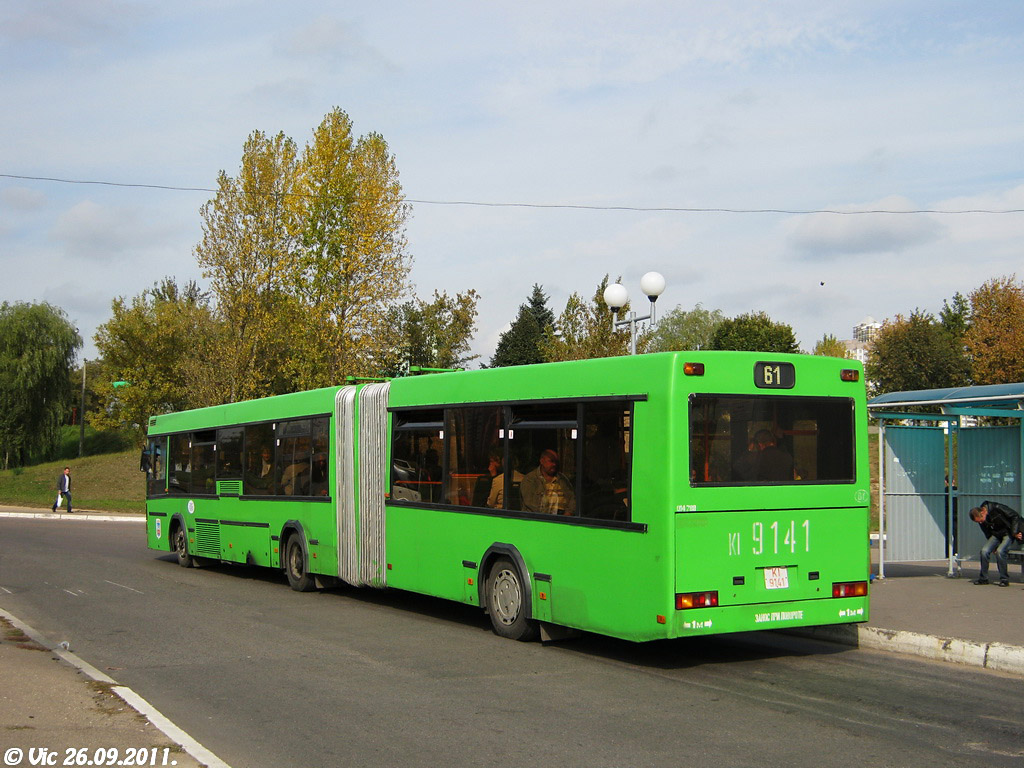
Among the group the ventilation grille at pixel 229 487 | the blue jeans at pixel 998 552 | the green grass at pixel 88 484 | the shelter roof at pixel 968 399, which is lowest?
the green grass at pixel 88 484

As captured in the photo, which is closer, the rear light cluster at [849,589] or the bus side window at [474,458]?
the rear light cluster at [849,589]

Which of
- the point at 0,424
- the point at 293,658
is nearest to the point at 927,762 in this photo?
the point at 293,658

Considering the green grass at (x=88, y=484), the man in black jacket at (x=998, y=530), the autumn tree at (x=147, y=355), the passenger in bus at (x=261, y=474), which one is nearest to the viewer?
the man in black jacket at (x=998, y=530)

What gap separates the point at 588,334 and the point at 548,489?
56.6 ft

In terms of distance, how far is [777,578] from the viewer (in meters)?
9.29

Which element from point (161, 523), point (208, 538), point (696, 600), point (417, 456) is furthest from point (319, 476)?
point (696, 600)

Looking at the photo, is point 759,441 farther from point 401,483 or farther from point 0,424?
Result: point 0,424

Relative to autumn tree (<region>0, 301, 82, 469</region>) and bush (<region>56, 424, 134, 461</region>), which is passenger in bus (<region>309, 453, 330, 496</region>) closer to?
autumn tree (<region>0, 301, 82, 469</region>)

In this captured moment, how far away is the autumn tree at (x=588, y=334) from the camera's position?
990 inches

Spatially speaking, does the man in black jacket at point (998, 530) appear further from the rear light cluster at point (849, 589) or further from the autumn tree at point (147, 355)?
the autumn tree at point (147, 355)

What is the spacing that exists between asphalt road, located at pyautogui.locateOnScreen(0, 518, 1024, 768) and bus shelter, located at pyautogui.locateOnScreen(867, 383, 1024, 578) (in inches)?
183

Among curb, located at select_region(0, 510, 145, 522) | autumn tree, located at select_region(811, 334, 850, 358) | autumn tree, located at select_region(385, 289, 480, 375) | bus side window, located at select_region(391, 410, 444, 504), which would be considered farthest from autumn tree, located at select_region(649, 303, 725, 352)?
bus side window, located at select_region(391, 410, 444, 504)

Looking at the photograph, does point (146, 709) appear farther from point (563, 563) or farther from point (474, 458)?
point (474, 458)

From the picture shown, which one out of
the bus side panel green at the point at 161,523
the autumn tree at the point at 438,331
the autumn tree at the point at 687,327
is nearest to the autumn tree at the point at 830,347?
the autumn tree at the point at 687,327
